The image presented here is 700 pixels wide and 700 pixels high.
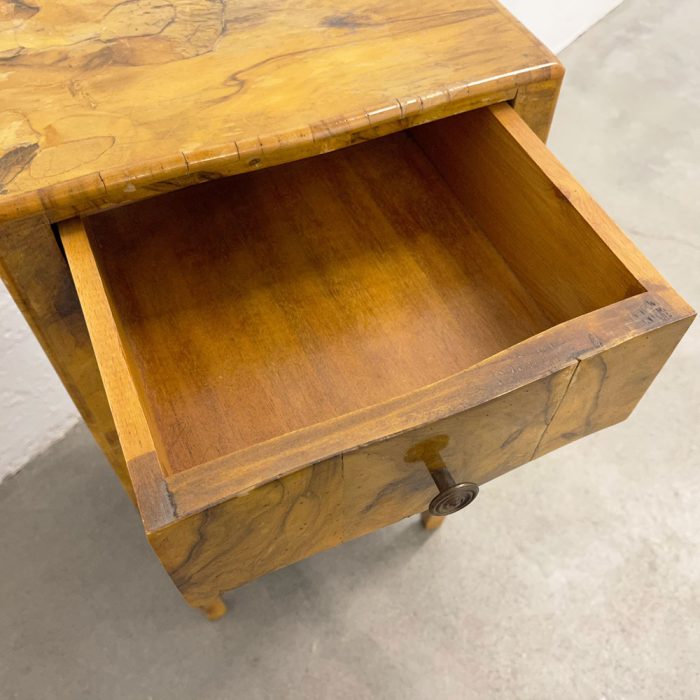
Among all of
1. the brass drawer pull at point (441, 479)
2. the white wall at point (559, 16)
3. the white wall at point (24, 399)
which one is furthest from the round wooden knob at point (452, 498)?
the white wall at point (559, 16)

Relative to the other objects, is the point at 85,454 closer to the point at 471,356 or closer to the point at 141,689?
the point at 141,689

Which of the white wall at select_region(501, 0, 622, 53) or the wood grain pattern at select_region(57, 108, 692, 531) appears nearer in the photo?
the wood grain pattern at select_region(57, 108, 692, 531)

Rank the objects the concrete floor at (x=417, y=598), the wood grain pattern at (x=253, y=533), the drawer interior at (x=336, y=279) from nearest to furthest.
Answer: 1. the wood grain pattern at (x=253, y=533)
2. the drawer interior at (x=336, y=279)
3. the concrete floor at (x=417, y=598)

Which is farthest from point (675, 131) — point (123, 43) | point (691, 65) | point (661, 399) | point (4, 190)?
point (4, 190)

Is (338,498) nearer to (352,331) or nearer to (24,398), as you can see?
(352,331)

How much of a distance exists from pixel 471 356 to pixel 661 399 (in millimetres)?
550

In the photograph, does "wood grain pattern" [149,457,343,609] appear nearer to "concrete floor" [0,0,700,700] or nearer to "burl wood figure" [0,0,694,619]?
"burl wood figure" [0,0,694,619]

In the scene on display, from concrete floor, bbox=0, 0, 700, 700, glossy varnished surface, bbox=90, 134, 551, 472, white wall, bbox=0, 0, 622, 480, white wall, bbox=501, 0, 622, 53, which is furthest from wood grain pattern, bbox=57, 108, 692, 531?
white wall, bbox=501, 0, 622, 53

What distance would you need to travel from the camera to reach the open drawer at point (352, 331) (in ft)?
1.33

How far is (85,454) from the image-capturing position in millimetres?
951

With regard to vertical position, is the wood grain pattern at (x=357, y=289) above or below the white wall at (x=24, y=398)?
above

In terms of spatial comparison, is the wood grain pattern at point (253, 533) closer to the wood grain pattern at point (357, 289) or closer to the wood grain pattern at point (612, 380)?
the wood grain pattern at point (357, 289)

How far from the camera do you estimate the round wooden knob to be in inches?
18.8

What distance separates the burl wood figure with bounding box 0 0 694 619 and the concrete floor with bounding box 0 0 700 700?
1.11 feet
